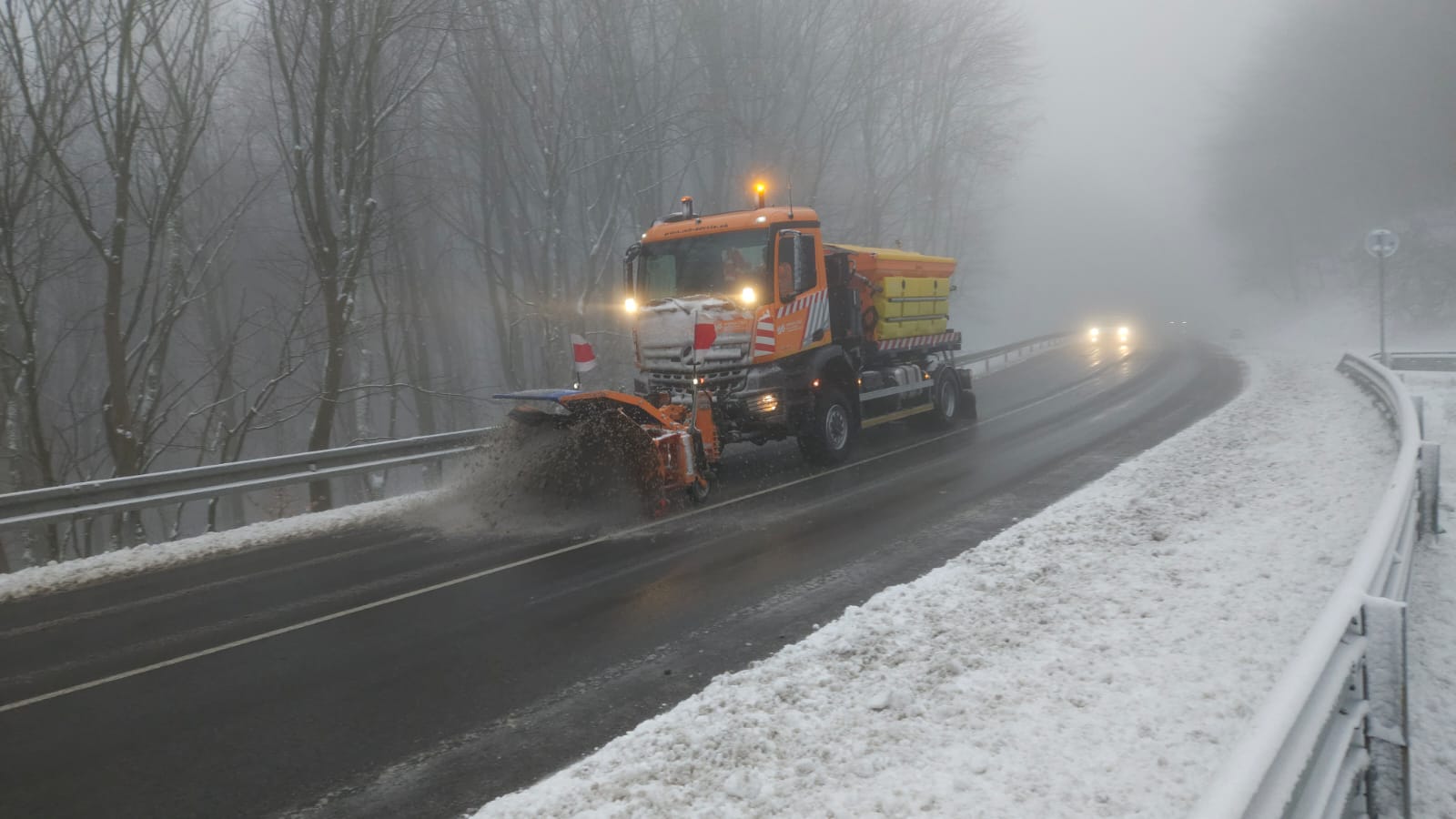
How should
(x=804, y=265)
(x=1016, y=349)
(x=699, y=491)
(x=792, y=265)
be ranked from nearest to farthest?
(x=699, y=491)
(x=792, y=265)
(x=804, y=265)
(x=1016, y=349)

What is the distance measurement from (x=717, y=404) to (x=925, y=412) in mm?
6221

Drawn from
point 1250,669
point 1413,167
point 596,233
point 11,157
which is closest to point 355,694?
point 1250,669

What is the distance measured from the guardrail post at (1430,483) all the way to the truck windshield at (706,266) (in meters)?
6.98

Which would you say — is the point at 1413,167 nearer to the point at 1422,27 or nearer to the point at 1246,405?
the point at 1422,27

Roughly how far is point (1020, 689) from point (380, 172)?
20.3 m

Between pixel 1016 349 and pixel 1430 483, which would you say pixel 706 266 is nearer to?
pixel 1430 483

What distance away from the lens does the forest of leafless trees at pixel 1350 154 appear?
40.2 meters

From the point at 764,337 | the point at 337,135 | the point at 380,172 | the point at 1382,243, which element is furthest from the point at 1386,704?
the point at 380,172

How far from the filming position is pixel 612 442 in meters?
9.41

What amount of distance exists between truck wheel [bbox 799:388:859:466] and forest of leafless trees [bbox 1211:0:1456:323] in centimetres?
3717

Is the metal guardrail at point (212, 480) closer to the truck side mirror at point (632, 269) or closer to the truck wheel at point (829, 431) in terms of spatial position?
the truck side mirror at point (632, 269)

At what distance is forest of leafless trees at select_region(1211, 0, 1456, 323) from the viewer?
4016cm

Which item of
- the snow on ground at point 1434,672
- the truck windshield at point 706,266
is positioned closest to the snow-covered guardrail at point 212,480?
the truck windshield at point 706,266

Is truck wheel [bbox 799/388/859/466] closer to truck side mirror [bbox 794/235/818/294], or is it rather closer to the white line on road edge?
the white line on road edge
